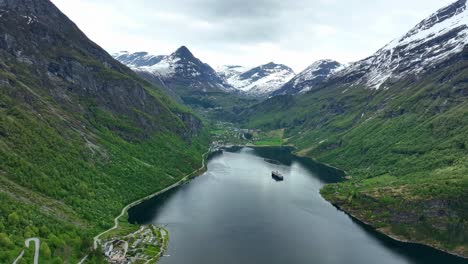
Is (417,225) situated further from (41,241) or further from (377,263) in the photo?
(41,241)

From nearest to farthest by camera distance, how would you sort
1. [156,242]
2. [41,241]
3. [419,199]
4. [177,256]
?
[41,241], [177,256], [156,242], [419,199]

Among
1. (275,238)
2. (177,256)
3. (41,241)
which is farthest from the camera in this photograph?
(275,238)

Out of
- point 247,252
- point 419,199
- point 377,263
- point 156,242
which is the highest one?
point 419,199

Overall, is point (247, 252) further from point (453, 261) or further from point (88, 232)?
point (453, 261)

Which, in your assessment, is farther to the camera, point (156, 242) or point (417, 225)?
point (417, 225)

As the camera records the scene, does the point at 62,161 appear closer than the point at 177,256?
No

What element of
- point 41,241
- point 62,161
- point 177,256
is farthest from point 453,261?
point 62,161

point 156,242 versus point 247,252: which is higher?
point 247,252

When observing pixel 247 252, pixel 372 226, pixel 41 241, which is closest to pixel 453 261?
pixel 372 226

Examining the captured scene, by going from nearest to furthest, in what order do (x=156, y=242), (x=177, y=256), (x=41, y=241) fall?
1. (x=41, y=241)
2. (x=177, y=256)
3. (x=156, y=242)
